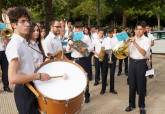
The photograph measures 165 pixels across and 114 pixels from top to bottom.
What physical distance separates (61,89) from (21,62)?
0.51 metres

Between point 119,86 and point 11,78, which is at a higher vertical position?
point 11,78

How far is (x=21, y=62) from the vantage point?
173 inches

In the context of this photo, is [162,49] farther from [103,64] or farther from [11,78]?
[11,78]

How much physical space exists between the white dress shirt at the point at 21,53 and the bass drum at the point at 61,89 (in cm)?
13

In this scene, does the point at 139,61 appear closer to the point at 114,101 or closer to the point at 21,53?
the point at 114,101

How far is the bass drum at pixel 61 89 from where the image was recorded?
452cm

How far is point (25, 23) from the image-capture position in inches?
172

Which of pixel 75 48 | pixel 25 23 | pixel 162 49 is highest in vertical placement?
pixel 25 23

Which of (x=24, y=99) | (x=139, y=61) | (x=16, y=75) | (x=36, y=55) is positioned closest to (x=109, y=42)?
(x=139, y=61)

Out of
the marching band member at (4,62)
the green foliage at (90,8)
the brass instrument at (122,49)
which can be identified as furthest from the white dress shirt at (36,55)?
the green foliage at (90,8)

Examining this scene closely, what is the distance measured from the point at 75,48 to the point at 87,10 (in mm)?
29699

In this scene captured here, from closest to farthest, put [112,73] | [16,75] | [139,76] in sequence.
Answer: [16,75], [139,76], [112,73]

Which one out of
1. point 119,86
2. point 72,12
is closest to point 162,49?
point 119,86

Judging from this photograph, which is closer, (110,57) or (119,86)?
(110,57)
